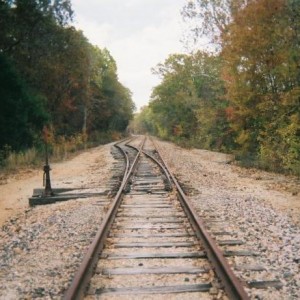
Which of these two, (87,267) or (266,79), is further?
(266,79)

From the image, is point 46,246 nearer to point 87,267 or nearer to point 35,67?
point 87,267

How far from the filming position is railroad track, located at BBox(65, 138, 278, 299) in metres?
4.45

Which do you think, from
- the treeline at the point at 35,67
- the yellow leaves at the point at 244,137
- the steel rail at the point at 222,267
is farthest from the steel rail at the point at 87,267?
the treeline at the point at 35,67

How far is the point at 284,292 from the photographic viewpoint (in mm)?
4445

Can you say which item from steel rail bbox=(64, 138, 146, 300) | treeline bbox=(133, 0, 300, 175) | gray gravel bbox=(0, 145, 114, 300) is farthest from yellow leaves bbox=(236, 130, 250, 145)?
steel rail bbox=(64, 138, 146, 300)

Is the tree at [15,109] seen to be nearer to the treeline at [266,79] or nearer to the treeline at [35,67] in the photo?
the treeline at [35,67]

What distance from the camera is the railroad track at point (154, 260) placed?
→ 175 inches

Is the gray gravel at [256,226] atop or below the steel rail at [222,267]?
below

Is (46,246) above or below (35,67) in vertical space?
below

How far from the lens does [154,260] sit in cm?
546

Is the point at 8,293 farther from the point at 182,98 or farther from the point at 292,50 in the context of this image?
the point at 182,98

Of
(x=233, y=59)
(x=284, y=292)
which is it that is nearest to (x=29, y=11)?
(x=233, y=59)

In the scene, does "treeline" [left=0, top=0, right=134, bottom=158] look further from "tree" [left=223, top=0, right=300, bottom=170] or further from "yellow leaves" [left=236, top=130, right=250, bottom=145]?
"yellow leaves" [left=236, top=130, right=250, bottom=145]

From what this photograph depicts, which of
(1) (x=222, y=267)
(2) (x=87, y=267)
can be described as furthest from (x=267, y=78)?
(2) (x=87, y=267)
